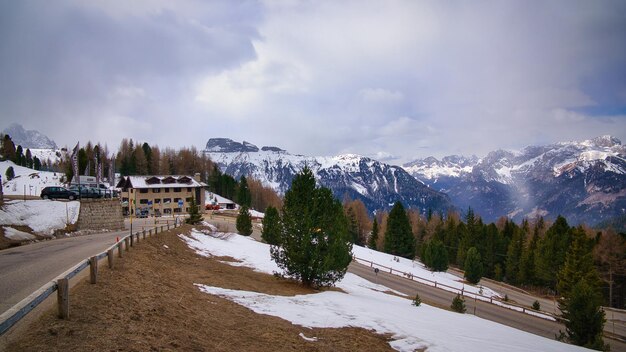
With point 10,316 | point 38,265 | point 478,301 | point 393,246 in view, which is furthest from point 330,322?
point 393,246

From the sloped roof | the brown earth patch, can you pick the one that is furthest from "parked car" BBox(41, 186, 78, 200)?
the sloped roof

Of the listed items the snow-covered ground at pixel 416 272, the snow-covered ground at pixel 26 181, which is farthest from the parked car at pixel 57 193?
the snow-covered ground at pixel 26 181

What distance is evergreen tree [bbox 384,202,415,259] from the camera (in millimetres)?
73625

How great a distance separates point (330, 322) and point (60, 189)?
126 ft

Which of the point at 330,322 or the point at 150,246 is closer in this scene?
the point at 330,322

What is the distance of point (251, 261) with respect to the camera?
98.1ft

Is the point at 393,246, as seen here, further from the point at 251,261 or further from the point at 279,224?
the point at 279,224

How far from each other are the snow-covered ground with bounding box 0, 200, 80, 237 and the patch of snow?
99cm

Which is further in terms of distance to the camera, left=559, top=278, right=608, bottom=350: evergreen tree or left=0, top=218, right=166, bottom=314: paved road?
left=559, top=278, right=608, bottom=350: evergreen tree

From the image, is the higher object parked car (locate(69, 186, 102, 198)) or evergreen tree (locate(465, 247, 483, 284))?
parked car (locate(69, 186, 102, 198))

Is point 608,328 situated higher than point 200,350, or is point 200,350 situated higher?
point 200,350

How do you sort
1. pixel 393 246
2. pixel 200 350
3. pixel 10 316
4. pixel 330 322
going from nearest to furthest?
1. pixel 10 316
2. pixel 200 350
3. pixel 330 322
4. pixel 393 246

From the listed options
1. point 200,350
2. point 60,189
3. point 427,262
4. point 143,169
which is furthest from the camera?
point 143,169

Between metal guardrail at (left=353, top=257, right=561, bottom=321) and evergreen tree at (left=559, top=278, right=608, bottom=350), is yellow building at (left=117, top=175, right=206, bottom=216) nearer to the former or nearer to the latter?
metal guardrail at (left=353, top=257, right=561, bottom=321)
